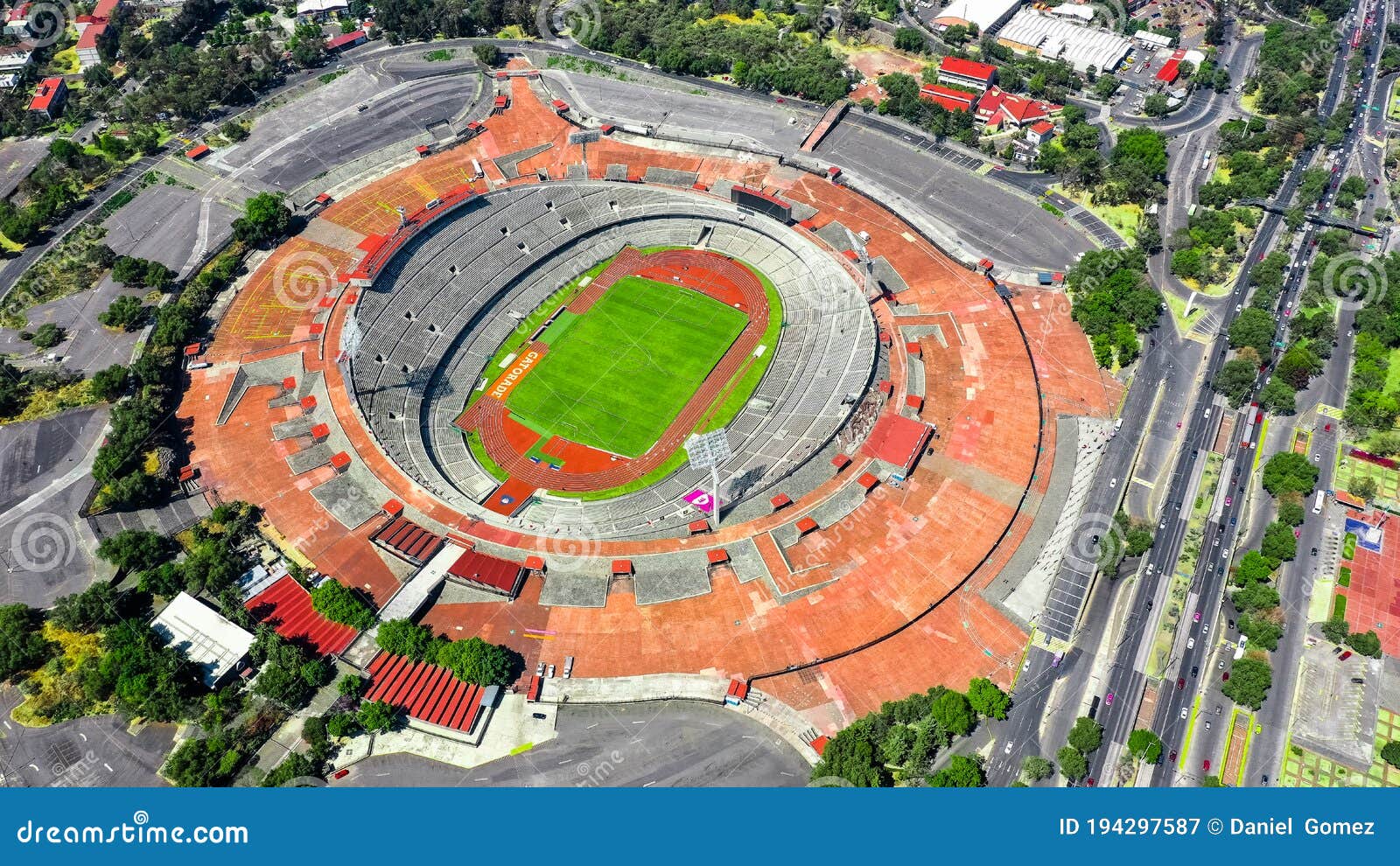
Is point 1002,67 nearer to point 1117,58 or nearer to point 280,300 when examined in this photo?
point 1117,58

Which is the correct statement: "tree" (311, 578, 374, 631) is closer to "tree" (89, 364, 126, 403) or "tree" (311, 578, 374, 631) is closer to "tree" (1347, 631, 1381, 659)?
"tree" (89, 364, 126, 403)

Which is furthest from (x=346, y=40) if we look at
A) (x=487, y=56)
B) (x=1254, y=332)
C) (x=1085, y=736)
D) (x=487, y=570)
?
(x=1085, y=736)

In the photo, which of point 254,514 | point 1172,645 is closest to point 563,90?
point 254,514

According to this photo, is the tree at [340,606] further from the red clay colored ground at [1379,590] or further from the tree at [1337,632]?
the red clay colored ground at [1379,590]

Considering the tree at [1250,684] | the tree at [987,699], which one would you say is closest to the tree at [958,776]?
the tree at [987,699]

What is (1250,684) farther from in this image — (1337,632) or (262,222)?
(262,222)

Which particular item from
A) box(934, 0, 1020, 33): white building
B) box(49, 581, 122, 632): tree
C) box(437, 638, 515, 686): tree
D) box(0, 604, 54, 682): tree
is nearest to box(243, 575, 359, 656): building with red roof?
box(437, 638, 515, 686): tree

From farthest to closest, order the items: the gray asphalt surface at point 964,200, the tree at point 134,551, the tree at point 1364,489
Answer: the gray asphalt surface at point 964,200, the tree at point 1364,489, the tree at point 134,551
